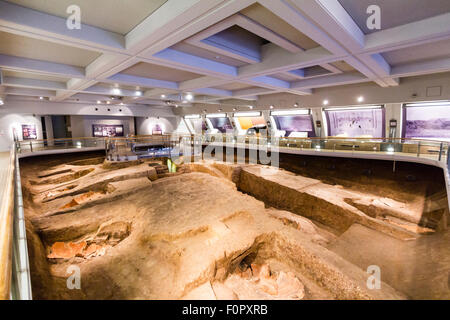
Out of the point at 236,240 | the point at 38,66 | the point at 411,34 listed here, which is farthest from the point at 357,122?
the point at 38,66

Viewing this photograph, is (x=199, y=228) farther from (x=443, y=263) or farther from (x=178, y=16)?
(x=443, y=263)

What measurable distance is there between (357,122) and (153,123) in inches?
727

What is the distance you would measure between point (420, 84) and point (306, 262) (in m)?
10.1

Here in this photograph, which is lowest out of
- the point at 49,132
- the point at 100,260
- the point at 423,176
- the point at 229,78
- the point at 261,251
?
the point at 261,251

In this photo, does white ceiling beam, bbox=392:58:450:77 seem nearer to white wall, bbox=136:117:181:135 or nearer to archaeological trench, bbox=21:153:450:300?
archaeological trench, bbox=21:153:450:300

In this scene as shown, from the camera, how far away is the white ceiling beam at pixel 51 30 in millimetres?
3240

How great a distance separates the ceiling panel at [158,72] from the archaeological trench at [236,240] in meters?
4.20

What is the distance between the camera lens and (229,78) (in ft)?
24.2

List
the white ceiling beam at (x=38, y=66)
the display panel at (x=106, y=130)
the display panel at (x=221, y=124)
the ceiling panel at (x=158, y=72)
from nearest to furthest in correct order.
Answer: the white ceiling beam at (x=38, y=66)
the ceiling panel at (x=158, y=72)
the display panel at (x=106, y=130)
the display panel at (x=221, y=124)

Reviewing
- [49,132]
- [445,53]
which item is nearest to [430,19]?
[445,53]

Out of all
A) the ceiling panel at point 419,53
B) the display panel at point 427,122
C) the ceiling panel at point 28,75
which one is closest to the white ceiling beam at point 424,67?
the ceiling panel at point 419,53

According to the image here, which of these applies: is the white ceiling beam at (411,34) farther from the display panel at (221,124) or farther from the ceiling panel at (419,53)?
the display panel at (221,124)

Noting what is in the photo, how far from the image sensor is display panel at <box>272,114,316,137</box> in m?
15.7

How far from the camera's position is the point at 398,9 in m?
3.55
